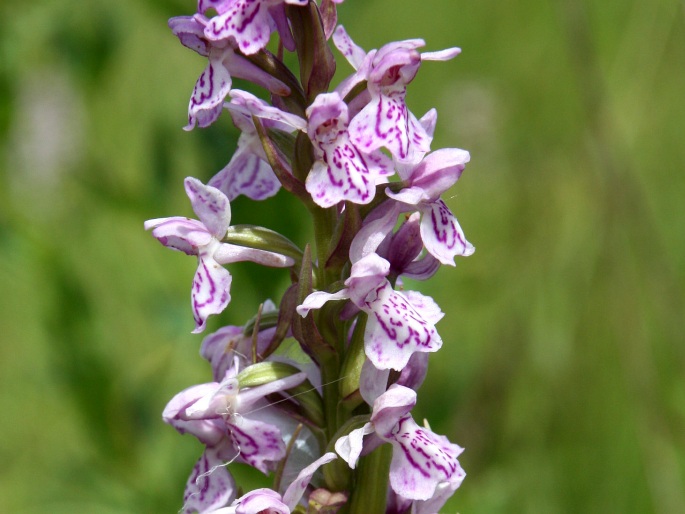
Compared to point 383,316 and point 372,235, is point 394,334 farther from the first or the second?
point 372,235

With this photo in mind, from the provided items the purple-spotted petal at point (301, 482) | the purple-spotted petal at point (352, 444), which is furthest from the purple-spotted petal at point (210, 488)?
the purple-spotted petal at point (352, 444)

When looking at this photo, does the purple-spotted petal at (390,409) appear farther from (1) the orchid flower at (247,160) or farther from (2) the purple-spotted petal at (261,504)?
(1) the orchid flower at (247,160)

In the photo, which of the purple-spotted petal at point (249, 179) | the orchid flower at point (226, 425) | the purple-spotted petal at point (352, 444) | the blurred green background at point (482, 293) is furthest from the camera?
the blurred green background at point (482, 293)

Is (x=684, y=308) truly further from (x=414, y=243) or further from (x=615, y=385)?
(x=414, y=243)

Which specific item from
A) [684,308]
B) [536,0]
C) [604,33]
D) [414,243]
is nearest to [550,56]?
[536,0]

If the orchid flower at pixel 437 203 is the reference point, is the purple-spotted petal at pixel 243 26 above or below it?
above

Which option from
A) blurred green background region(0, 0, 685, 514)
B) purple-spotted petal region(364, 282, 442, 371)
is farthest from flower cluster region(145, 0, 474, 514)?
blurred green background region(0, 0, 685, 514)

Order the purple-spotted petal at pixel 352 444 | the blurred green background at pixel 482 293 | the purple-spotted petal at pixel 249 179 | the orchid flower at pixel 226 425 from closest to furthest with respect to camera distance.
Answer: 1. the purple-spotted petal at pixel 352 444
2. the orchid flower at pixel 226 425
3. the purple-spotted petal at pixel 249 179
4. the blurred green background at pixel 482 293

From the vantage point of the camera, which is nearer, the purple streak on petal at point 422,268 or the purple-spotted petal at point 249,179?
the purple streak on petal at point 422,268
